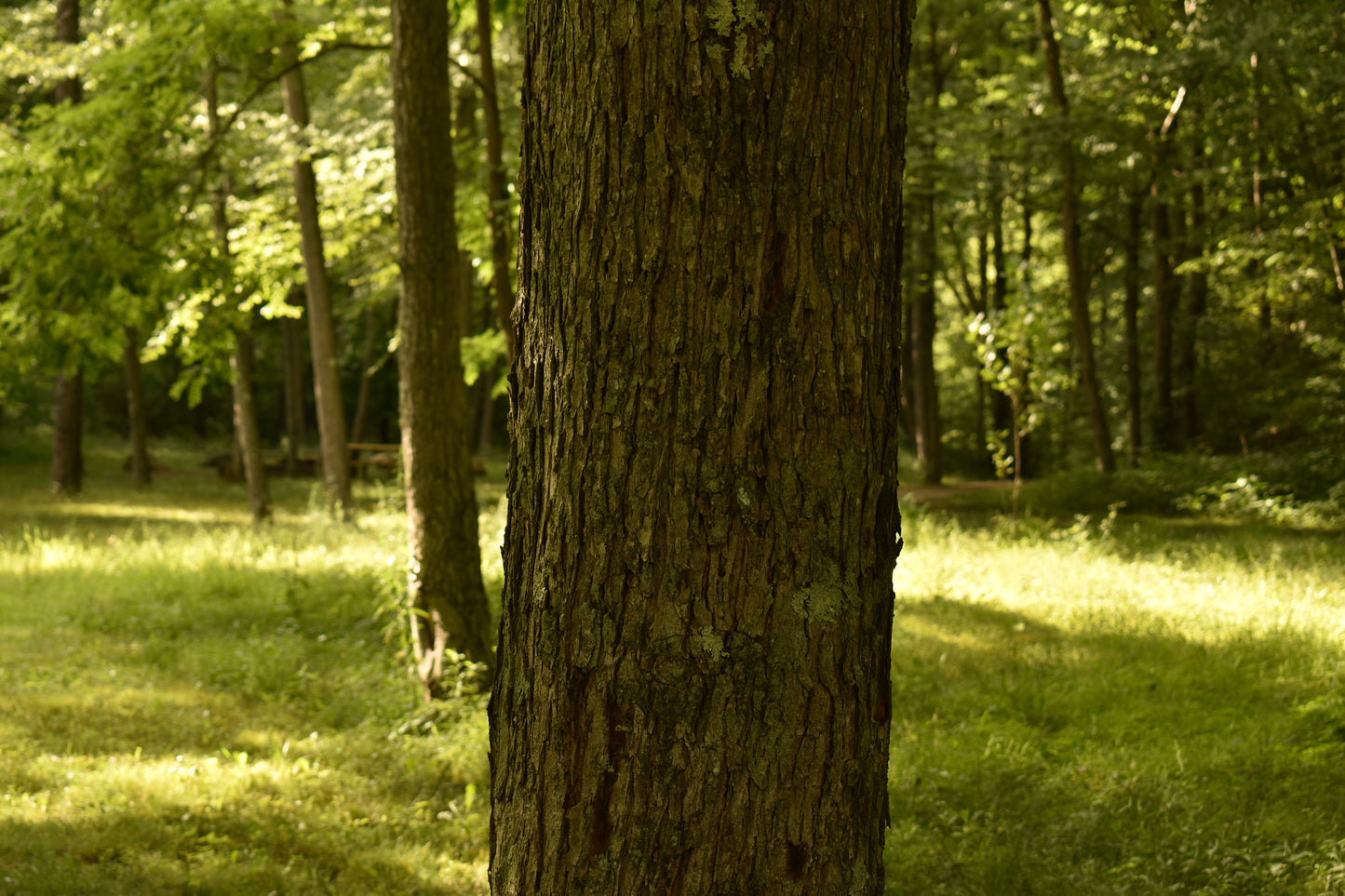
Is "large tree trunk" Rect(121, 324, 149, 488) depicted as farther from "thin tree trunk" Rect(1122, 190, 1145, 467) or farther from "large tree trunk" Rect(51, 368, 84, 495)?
"thin tree trunk" Rect(1122, 190, 1145, 467)

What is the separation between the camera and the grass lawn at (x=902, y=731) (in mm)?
4113

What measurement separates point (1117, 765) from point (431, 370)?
14.8ft

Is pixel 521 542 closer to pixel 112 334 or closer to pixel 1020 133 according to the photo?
pixel 112 334

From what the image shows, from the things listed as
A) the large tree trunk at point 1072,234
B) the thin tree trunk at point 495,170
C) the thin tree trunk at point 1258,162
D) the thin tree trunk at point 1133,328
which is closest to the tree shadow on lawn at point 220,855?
the thin tree trunk at point 495,170

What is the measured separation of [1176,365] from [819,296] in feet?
66.0

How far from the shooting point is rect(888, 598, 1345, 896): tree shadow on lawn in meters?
3.99

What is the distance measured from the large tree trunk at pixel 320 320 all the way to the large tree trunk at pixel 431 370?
6.24 m

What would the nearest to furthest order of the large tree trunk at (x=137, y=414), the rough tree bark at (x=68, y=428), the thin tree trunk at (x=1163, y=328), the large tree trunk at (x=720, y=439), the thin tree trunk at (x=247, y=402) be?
the large tree trunk at (x=720, y=439)
the thin tree trunk at (x=247, y=402)
the thin tree trunk at (x=1163, y=328)
the rough tree bark at (x=68, y=428)
the large tree trunk at (x=137, y=414)

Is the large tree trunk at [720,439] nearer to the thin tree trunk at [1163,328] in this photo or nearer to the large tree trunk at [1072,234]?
the large tree trunk at [1072,234]

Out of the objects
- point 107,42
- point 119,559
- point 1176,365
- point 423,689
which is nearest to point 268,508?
point 119,559

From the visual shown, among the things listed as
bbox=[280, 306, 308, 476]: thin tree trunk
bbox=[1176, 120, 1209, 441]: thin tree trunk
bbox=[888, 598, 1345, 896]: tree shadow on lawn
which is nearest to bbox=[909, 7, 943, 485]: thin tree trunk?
bbox=[1176, 120, 1209, 441]: thin tree trunk

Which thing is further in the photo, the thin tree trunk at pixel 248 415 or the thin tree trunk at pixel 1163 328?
the thin tree trunk at pixel 1163 328

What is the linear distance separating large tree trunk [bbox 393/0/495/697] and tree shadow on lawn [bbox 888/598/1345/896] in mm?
2797

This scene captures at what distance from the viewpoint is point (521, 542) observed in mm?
2031
